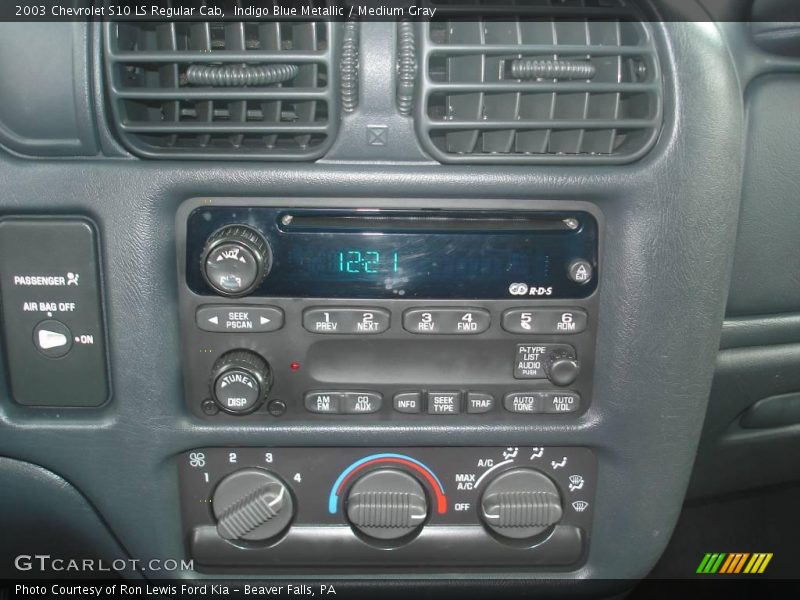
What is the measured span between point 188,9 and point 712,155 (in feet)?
2.41

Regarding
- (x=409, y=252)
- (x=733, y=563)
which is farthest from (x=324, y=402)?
(x=733, y=563)

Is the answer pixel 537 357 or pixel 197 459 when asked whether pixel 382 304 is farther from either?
pixel 197 459

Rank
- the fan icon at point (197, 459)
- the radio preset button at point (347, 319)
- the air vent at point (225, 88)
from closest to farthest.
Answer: the air vent at point (225, 88)
the radio preset button at point (347, 319)
the fan icon at point (197, 459)

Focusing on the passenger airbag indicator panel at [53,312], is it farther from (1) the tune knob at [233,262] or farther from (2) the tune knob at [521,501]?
(2) the tune knob at [521,501]

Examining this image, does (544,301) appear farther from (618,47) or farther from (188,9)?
(188,9)

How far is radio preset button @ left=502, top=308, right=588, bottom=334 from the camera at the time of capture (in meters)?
1.13

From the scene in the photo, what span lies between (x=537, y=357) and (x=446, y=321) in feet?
0.49

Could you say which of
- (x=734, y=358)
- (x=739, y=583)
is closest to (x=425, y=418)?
(x=734, y=358)

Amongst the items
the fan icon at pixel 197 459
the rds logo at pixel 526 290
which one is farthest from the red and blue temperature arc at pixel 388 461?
the rds logo at pixel 526 290

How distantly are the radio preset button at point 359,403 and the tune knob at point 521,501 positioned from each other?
0.24 metres

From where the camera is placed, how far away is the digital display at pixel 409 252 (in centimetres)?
111

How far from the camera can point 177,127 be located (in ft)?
3.43

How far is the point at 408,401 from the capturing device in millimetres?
1158

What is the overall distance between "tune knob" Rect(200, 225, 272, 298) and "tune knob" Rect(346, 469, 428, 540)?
0.36 m
